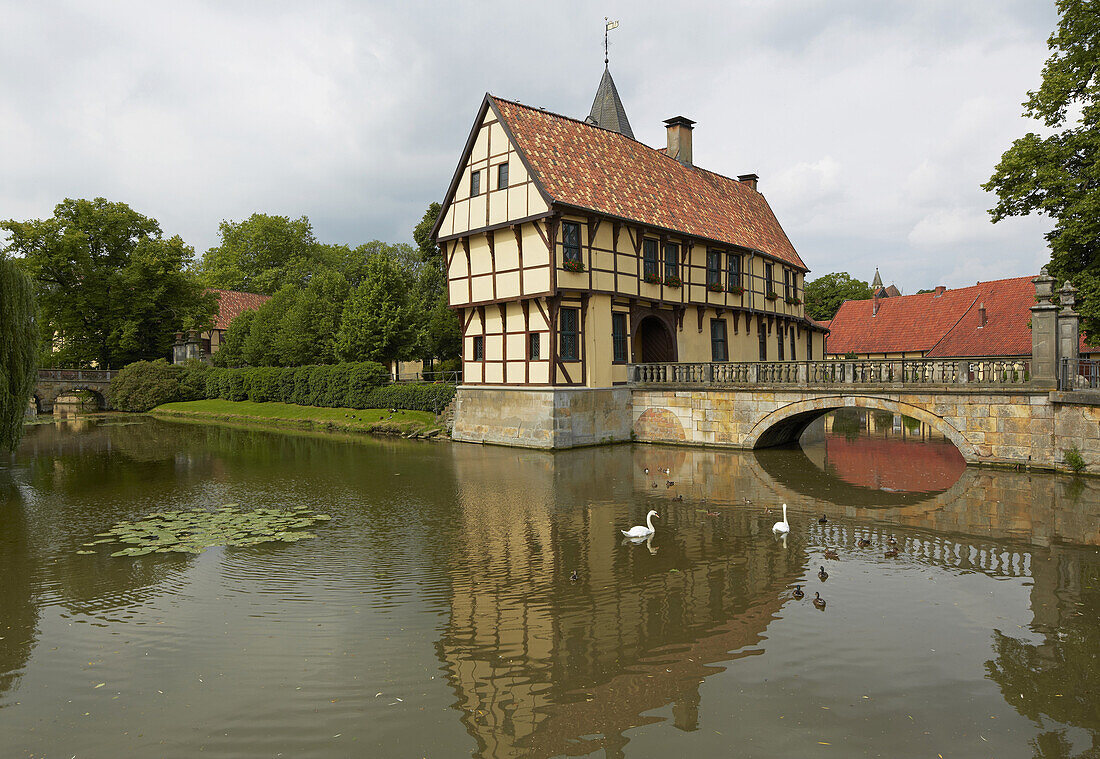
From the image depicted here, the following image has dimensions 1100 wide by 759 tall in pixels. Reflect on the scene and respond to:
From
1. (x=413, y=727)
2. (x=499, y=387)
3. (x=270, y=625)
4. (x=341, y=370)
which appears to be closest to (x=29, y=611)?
(x=270, y=625)

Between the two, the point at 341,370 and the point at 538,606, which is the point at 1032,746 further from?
the point at 341,370

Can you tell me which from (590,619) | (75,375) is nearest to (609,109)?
(590,619)

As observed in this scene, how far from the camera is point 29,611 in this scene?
822 cm

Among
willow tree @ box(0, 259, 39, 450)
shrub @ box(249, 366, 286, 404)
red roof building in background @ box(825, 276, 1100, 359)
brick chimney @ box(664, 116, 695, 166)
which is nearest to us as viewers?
willow tree @ box(0, 259, 39, 450)

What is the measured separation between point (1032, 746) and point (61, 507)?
55.1 ft

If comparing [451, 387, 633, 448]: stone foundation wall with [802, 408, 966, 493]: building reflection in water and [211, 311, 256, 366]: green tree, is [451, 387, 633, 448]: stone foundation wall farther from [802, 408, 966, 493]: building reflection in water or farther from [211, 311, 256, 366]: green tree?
[211, 311, 256, 366]: green tree

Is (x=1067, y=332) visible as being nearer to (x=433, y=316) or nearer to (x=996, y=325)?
(x=996, y=325)

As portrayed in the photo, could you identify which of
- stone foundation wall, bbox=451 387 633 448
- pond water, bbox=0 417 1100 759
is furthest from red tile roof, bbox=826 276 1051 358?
pond water, bbox=0 417 1100 759

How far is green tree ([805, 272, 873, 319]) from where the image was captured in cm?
6075

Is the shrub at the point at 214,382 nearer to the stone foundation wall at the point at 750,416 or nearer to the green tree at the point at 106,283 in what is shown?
the green tree at the point at 106,283

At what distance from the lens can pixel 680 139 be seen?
33.1 metres

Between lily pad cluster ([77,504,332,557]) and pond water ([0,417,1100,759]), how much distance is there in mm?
442

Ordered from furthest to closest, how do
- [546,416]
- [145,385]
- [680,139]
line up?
[145,385]
[680,139]
[546,416]

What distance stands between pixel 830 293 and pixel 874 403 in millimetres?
45836
